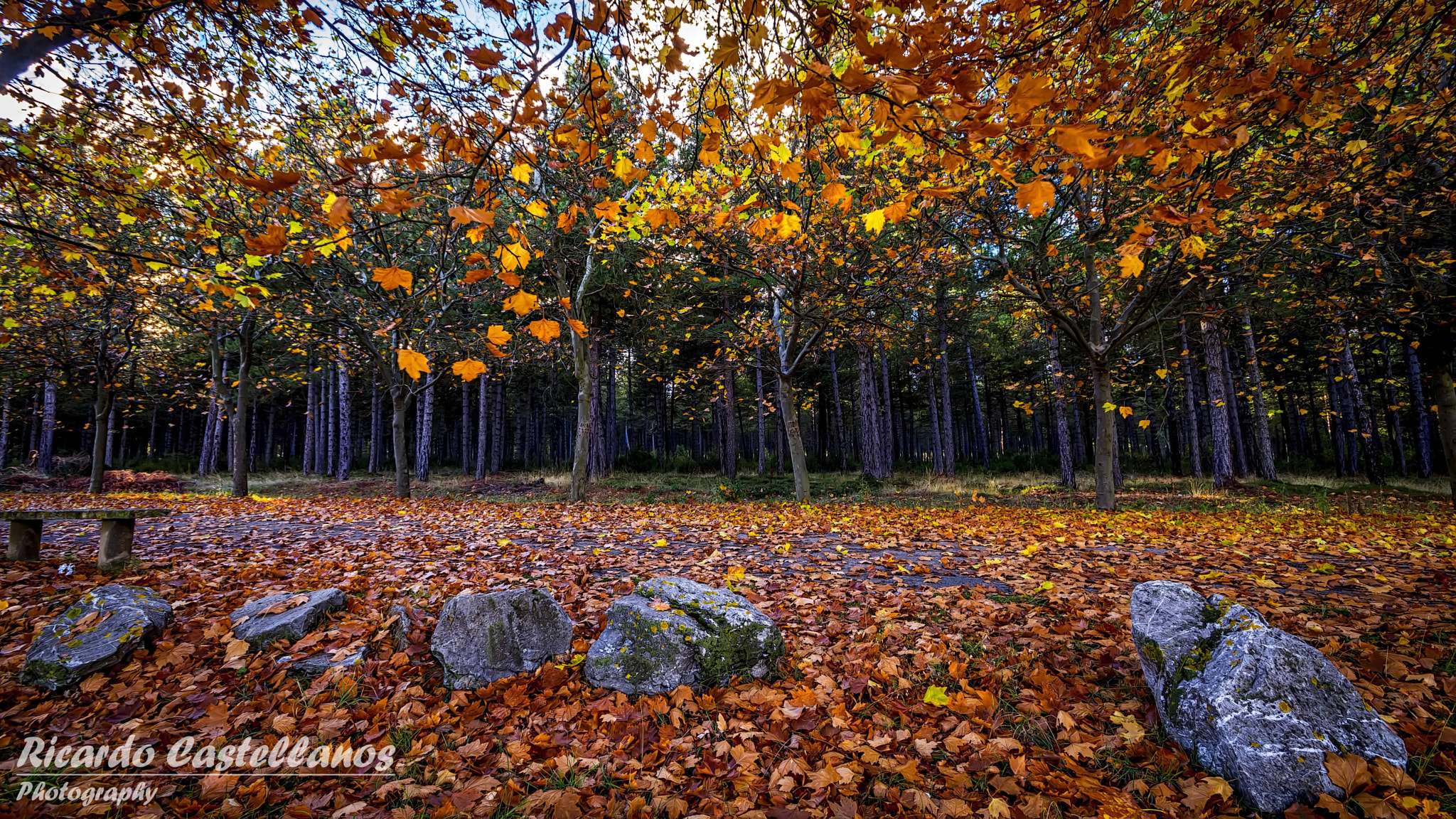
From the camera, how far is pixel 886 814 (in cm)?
218

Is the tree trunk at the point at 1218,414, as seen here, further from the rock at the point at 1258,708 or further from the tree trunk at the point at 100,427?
the tree trunk at the point at 100,427

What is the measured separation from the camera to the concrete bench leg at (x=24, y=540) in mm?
4641

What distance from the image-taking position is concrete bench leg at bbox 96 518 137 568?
4547 millimetres

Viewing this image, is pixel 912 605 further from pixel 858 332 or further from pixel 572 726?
pixel 858 332

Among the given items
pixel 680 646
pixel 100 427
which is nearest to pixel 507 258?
pixel 680 646

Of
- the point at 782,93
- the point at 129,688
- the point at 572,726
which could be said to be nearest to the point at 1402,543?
the point at 782,93

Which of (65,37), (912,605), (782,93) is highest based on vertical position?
(65,37)

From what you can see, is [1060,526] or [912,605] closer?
[912,605]

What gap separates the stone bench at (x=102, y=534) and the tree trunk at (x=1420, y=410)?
81.1 ft

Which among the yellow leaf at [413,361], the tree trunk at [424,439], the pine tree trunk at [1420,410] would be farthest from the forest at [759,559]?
the tree trunk at [424,439]

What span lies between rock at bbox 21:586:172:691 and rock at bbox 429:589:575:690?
5.94 ft

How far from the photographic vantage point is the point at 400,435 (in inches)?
512

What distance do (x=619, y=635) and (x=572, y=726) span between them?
614mm

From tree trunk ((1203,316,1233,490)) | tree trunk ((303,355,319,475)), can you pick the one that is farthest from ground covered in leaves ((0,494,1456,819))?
tree trunk ((303,355,319,475))
